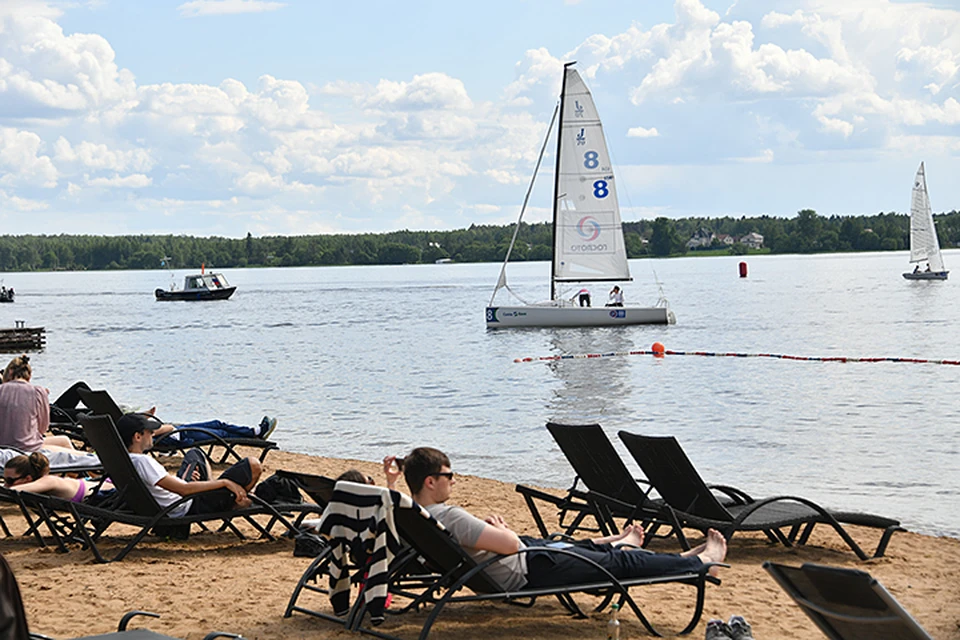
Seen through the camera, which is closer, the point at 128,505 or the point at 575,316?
the point at 128,505

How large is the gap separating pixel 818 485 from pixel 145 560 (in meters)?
8.63

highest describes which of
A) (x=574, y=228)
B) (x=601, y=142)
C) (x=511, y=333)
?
(x=601, y=142)

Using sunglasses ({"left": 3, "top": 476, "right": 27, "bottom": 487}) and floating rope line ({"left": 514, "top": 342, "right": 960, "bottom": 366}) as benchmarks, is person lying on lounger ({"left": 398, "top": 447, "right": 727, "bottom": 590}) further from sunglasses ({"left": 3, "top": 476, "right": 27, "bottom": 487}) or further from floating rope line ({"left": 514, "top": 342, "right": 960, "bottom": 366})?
floating rope line ({"left": 514, "top": 342, "right": 960, "bottom": 366})

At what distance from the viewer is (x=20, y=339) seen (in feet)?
148

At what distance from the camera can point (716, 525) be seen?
793 centimetres

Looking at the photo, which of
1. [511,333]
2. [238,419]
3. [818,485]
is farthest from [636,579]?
[511,333]

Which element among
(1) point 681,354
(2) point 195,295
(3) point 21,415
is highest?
(3) point 21,415

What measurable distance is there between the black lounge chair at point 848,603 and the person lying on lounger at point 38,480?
21.0 ft

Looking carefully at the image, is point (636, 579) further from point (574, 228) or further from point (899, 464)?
point (574, 228)

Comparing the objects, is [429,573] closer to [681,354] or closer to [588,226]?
[681,354]

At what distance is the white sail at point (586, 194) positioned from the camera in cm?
4706

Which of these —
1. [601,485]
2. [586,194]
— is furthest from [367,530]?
[586,194]

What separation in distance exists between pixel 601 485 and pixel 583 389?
21317mm

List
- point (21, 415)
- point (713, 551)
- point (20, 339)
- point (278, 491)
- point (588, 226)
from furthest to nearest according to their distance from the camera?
1. point (588, 226)
2. point (20, 339)
3. point (21, 415)
4. point (278, 491)
5. point (713, 551)
